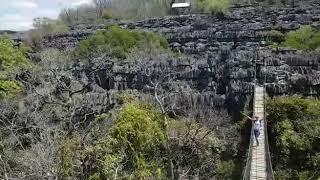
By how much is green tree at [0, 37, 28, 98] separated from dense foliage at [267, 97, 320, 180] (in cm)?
1531

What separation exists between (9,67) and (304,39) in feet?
62.3

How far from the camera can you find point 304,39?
108ft

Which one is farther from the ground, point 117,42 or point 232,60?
point 117,42

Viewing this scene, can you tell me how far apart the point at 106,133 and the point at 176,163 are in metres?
3.42

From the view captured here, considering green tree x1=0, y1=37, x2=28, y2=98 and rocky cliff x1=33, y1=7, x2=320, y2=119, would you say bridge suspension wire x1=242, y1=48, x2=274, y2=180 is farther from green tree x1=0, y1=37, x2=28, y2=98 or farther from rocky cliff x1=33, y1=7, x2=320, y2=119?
green tree x1=0, y1=37, x2=28, y2=98

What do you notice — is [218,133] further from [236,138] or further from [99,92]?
[99,92]

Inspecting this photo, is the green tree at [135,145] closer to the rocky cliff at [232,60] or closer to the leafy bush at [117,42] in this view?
the rocky cliff at [232,60]

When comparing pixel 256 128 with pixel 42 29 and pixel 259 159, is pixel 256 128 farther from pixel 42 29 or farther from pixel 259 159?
pixel 42 29

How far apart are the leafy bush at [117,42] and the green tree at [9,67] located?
170 inches

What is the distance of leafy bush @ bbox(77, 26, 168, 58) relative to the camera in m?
35.4

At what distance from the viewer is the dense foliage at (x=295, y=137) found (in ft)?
69.8

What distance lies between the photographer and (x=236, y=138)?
2311 cm

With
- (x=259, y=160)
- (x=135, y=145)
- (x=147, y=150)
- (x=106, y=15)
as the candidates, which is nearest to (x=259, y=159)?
(x=259, y=160)

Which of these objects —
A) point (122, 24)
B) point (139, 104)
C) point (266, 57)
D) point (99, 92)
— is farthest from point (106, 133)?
point (122, 24)
